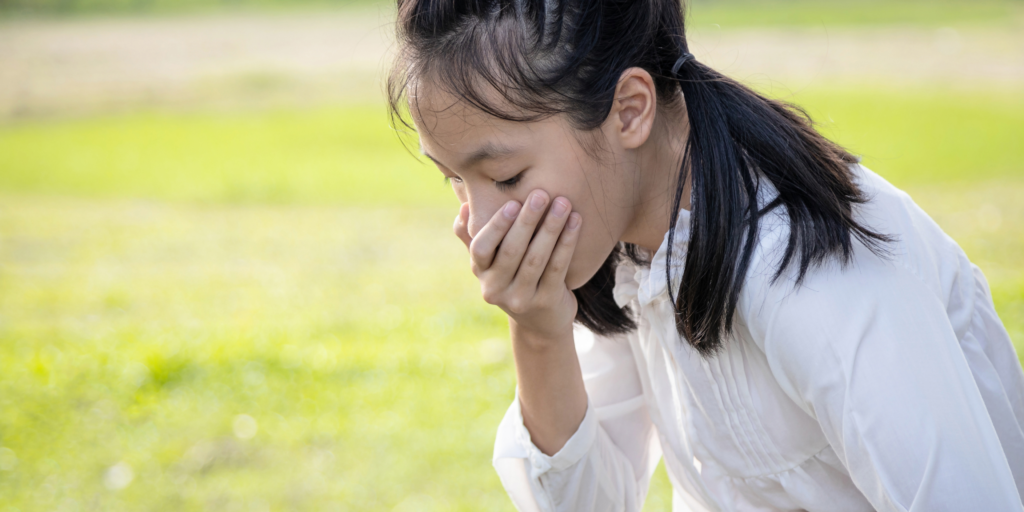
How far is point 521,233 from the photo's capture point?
1.72 meters

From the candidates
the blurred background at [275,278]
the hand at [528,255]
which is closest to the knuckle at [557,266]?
the hand at [528,255]

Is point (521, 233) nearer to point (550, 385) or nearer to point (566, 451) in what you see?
point (550, 385)

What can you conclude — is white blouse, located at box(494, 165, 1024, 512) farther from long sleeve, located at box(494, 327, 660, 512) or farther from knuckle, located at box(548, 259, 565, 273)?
knuckle, located at box(548, 259, 565, 273)

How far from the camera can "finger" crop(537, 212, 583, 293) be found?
175 cm

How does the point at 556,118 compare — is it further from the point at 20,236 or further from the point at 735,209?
the point at 20,236

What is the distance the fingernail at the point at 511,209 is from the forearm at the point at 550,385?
0.35 meters

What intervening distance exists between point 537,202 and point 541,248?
103 millimetres

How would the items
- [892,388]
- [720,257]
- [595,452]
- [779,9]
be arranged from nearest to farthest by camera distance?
[892,388] → [720,257] → [595,452] → [779,9]

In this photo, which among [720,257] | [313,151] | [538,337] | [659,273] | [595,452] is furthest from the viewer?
[313,151]

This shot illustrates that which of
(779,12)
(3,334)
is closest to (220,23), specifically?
(779,12)

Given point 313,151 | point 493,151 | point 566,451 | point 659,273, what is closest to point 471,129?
point 493,151

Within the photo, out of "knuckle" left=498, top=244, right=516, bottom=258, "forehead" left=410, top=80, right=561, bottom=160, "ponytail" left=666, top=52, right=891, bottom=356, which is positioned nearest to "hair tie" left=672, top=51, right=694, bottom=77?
"ponytail" left=666, top=52, right=891, bottom=356

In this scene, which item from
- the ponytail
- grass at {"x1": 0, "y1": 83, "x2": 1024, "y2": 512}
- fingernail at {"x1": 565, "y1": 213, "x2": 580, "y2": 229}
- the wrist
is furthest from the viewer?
grass at {"x1": 0, "y1": 83, "x2": 1024, "y2": 512}

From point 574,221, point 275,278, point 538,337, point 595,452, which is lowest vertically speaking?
point 275,278
